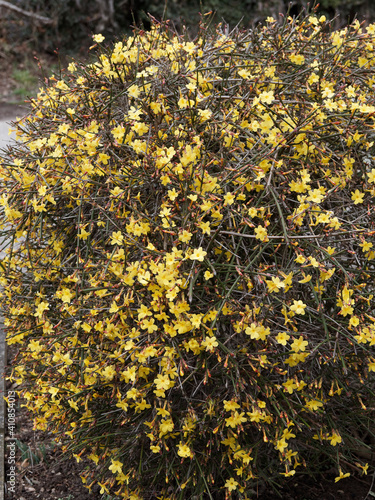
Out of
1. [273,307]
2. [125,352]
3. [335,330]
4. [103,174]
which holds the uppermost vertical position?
[103,174]

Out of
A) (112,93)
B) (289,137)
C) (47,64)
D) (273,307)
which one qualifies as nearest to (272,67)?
(289,137)

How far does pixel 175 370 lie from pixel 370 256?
0.90 m

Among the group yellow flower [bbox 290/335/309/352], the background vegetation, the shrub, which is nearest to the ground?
the shrub

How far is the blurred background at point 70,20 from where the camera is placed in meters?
10.4

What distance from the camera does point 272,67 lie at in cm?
265

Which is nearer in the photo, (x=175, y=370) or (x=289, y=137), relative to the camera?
(x=175, y=370)

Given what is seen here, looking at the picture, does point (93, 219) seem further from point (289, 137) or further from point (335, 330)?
point (335, 330)

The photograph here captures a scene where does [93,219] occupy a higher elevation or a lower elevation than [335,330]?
higher

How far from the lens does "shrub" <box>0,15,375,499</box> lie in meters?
2.24

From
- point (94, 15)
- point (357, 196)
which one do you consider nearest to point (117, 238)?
point (357, 196)

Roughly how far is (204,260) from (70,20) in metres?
9.47

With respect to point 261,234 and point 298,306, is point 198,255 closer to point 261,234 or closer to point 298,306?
point 261,234

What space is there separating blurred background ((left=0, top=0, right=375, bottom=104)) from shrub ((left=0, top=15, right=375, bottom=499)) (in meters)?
8.04

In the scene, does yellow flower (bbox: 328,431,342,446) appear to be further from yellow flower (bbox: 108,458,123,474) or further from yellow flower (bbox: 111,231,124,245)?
yellow flower (bbox: 111,231,124,245)
